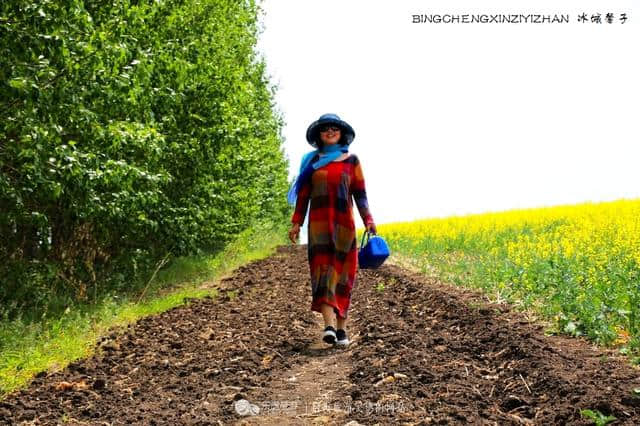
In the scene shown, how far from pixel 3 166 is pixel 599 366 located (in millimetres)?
7870

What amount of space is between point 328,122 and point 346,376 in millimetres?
3005

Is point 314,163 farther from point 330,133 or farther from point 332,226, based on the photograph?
point 332,226

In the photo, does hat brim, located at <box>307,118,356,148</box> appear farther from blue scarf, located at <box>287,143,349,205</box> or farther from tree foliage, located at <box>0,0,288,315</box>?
tree foliage, located at <box>0,0,288,315</box>

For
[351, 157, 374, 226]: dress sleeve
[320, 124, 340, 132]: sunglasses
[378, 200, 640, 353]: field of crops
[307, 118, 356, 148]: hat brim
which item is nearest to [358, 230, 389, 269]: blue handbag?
[351, 157, 374, 226]: dress sleeve

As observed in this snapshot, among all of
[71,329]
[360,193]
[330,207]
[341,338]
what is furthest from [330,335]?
[71,329]

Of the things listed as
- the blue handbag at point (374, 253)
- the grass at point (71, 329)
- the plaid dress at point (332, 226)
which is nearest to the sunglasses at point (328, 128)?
the plaid dress at point (332, 226)

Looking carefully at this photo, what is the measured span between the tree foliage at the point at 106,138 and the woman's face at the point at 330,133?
2770mm

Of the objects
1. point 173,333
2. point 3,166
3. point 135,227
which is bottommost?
point 173,333

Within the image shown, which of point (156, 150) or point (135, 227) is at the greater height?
point (156, 150)

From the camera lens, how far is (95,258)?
14281 millimetres

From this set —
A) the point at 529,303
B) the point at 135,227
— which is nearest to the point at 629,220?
the point at 529,303

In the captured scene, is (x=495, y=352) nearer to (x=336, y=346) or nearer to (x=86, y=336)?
(x=336, y=346)

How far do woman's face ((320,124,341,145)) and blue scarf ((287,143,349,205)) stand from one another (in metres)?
0.09

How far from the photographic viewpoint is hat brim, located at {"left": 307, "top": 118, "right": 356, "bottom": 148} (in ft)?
26.5
